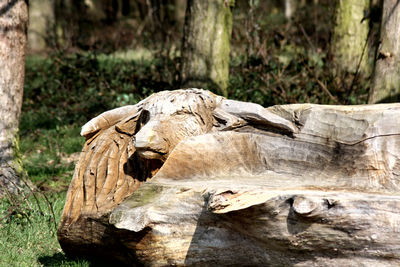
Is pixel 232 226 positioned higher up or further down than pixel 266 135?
further down

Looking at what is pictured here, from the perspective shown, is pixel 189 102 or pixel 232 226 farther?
pixel 189 102

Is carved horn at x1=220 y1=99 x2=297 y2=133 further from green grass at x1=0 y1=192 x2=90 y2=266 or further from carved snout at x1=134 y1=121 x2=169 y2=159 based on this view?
green grass at x1=0 y1=192 x2=90 y2=266

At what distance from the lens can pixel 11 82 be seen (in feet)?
16.2

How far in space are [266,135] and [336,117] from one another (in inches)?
18.3

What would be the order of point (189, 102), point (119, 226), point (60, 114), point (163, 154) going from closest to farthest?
1. point (119, 226)
2. point (163, 154)
3. point (189, 102)
4. point (60, 114)

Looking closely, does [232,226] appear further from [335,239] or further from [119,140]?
[119,140]

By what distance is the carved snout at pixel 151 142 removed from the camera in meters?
3.28

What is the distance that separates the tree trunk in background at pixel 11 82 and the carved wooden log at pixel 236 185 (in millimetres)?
1470

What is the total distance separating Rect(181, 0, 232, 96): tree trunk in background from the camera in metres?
7.56

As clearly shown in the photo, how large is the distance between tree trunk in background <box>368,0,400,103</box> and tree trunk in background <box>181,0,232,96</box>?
2770 mm

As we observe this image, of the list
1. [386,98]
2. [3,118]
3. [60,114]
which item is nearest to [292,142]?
[386,98]

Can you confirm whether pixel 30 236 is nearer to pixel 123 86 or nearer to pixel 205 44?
pixel 205 44

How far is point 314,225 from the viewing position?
8.82ft

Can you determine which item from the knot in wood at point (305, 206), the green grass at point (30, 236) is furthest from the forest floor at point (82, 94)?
the knot in wood at point (305, 206)
